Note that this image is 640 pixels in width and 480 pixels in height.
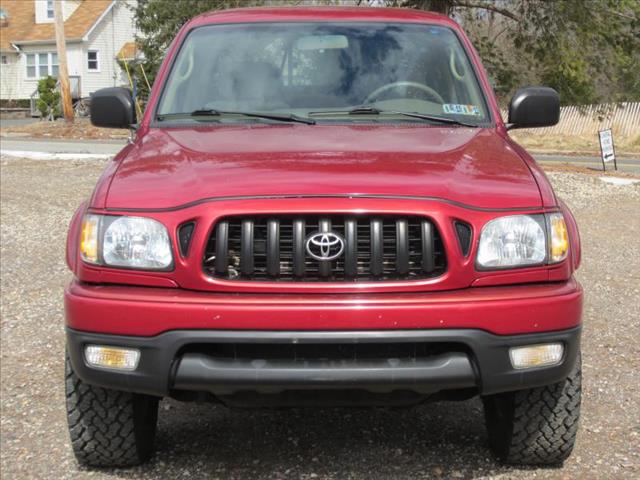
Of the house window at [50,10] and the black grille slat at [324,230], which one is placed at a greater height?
the house window at [50,10]

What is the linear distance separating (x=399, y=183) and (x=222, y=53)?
1.79 meters

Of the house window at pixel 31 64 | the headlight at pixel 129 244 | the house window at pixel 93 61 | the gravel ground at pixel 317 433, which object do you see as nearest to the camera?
the headlight at pixel 129 244

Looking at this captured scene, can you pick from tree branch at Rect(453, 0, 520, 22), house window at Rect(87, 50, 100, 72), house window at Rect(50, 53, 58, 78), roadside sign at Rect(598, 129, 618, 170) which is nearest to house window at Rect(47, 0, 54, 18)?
house window at Rect(50, 53, 58, 78)

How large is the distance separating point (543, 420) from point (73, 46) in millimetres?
48031

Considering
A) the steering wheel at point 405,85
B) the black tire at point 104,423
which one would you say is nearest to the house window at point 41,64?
the steering wheel at point 405,85

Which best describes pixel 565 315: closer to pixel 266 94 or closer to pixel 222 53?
pixel 266 94

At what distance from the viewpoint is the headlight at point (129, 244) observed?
9.98ft

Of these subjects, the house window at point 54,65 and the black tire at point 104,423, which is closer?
the black tire at point 104,423

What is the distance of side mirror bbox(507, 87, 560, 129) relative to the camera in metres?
4.34

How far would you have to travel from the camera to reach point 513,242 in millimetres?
3074

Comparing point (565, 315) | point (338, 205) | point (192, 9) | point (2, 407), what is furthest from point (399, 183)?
point (192, 9)

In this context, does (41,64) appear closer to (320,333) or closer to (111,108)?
(111,108)

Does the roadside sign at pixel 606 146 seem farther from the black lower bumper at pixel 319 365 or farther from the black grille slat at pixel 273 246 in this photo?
the black grille slat at pixel 273 246

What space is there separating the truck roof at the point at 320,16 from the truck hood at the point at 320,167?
107 cm
